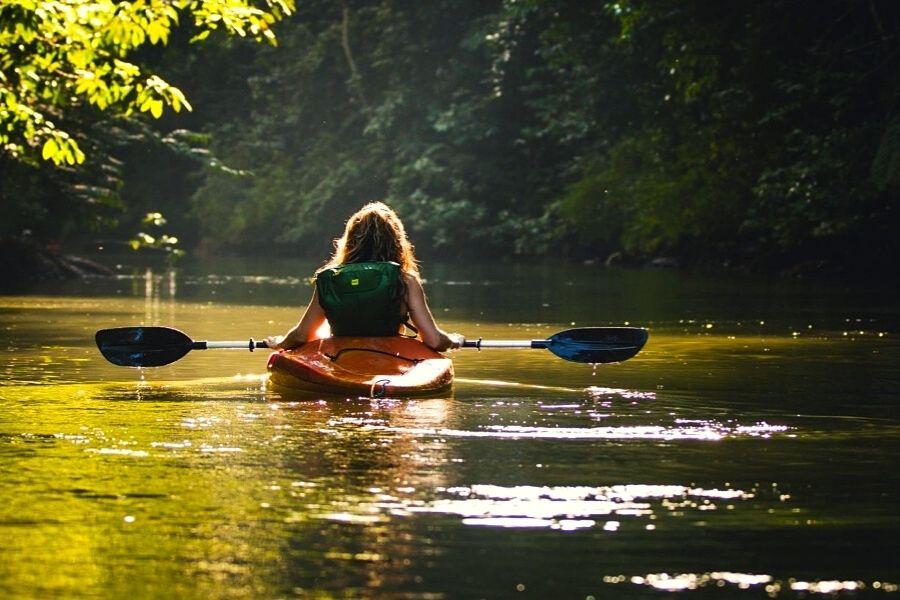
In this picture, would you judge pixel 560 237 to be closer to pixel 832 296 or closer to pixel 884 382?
pixel 832 296

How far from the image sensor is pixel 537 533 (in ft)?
22.6

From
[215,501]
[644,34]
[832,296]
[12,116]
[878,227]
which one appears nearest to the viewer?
[215,501]

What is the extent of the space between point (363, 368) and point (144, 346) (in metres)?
2.15

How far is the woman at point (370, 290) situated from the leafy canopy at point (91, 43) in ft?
6.34

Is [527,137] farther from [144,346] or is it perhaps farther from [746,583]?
[746,583]

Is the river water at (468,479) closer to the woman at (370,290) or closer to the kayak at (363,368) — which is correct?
the kayak at (363,368)

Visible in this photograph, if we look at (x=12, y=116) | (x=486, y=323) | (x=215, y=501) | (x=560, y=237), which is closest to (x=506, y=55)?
(x=560, y=237)

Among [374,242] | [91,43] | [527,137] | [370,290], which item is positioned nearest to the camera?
[370,290]

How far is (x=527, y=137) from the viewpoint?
5328cm

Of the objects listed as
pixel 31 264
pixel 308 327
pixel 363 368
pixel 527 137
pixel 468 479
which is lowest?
pixel 468 479

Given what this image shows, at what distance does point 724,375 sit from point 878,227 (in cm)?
1814

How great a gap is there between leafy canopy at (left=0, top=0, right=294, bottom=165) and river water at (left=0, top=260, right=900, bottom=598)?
2.05 metres

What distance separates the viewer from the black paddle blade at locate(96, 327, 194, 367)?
528 inches

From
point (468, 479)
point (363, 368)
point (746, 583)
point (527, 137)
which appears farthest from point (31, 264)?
point (746, 583)
